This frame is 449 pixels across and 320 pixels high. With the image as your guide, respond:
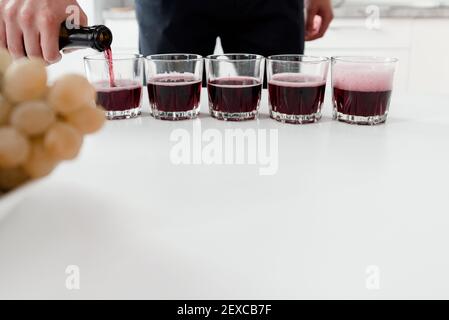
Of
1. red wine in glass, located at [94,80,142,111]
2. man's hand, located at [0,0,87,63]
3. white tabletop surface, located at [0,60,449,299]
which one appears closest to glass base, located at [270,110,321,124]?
white tabletop surface, located at [0,60,449,299]

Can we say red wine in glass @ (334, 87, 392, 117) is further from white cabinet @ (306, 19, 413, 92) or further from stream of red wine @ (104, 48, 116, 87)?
white cabinet @ (306, 19, 413, 92)

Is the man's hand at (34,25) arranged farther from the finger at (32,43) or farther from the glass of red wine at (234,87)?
the glass of red wine at (234,87)

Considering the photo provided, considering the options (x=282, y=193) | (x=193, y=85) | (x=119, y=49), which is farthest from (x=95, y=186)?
(x=119, y=49)

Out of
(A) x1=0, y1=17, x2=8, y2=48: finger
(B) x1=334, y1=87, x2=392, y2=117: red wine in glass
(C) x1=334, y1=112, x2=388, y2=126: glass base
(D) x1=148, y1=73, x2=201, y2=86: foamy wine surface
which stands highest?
(A) x1=0, y1=17, x2=8, y2=48: finger

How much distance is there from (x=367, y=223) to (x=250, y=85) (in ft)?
1.38

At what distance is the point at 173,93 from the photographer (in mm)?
847

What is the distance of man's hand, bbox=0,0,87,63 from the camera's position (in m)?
0.84

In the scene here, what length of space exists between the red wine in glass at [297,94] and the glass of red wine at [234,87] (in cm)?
3

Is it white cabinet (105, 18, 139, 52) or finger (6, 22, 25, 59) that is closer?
finger (6, 22, 25, 59)

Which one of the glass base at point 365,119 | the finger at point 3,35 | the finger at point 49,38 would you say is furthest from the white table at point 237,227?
the finger at point 3,35

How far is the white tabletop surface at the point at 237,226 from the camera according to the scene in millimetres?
375

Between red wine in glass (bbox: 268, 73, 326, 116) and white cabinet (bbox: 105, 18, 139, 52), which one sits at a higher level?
red wine in glass (bbox: 268, 73, 326, 116)

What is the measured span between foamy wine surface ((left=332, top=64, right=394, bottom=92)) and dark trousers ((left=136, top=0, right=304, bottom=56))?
1.92ft
